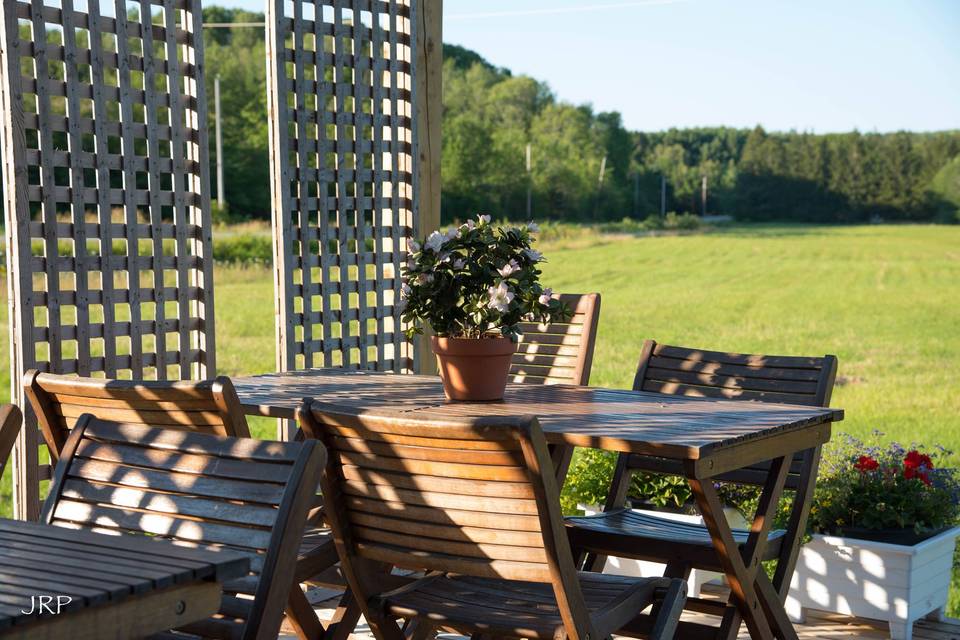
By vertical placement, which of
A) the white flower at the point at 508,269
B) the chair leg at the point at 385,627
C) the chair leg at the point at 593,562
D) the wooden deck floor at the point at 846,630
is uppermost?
the white flower at the point at 508,269

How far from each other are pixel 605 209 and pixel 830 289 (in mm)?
6291

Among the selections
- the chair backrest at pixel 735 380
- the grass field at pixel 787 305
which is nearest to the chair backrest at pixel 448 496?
the chair backrest at pixel 735 380

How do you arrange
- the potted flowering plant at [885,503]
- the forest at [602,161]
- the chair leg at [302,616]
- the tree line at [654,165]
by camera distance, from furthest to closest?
the forest at [602,161] → the tree line at [654,165] → the potted flowering plant at [885,503] → the chair leg at [302,616]

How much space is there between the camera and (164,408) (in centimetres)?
258

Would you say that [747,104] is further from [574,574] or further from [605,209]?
[574,574]

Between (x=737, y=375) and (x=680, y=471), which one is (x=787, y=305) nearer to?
(x=737, y=375)

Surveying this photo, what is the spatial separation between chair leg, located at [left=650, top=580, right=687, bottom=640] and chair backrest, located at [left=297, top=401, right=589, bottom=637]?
0.67 ft

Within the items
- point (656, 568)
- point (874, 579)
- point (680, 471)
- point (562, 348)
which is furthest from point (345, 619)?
point (874, 579)

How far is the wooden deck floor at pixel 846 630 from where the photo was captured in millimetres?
3576

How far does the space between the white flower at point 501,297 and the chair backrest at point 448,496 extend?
2.48 ft

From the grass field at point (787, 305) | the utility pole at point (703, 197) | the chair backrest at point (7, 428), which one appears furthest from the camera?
the utility pole at point (703, 197)

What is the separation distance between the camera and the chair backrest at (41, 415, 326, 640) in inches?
71.7

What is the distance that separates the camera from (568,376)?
12.9ft

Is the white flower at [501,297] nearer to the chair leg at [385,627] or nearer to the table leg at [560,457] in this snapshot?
the table leg at [560,457]
